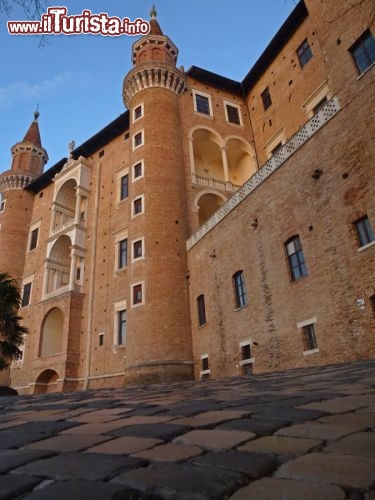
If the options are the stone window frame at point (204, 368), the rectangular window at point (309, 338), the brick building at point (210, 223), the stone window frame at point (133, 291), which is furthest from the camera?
the stone window frame at point (133, 291)

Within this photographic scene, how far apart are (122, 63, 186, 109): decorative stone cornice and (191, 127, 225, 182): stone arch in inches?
125

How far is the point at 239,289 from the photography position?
1546cm

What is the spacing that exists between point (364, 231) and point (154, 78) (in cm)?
1841

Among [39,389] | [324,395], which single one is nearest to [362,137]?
[324,395]

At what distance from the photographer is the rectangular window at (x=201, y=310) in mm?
17784

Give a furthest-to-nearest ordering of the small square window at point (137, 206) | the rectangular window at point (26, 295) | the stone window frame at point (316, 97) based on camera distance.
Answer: the rectangular window at point (26, 295)
the small square window at point (137, 206)
the stone window frame at point (316, 97)

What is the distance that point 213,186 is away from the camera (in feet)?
76.0

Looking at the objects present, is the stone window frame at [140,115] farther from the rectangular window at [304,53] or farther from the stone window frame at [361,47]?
the stone window frame at [361,47]

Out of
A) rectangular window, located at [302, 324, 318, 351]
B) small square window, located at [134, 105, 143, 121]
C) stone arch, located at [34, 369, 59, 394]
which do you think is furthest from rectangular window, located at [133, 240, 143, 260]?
rectangular window, located at [302, 324, 318, 351]

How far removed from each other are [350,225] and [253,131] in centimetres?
1769

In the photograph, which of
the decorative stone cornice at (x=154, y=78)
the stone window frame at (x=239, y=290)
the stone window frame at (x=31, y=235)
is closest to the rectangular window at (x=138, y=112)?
the decorative stone cornice at (x=154, y=78)

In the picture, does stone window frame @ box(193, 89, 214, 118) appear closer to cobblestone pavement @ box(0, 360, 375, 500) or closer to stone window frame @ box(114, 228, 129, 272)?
stone window frame @ box(114, 228, 129, 272)

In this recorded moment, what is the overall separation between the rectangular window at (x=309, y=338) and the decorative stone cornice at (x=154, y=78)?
727 inches

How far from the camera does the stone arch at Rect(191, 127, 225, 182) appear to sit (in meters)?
24.8
